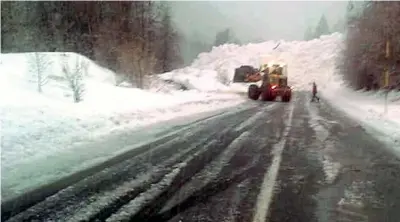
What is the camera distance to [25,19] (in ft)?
144

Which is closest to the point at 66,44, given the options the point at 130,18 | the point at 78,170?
the point at 130,18

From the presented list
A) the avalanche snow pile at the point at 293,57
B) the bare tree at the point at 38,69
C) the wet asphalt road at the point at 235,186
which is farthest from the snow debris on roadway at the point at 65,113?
the avalanche snow pile at the point at 293,57

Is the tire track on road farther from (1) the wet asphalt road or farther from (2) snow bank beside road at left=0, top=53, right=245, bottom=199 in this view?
(2) snow bank beside road at left=0, top=53, right=245, bottom=199

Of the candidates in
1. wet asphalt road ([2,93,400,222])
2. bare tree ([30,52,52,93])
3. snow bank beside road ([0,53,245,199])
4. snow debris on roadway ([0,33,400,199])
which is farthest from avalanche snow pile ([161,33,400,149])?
wet asphalt road ([2,93,400,222])

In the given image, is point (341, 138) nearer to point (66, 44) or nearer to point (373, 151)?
point (373, 151)

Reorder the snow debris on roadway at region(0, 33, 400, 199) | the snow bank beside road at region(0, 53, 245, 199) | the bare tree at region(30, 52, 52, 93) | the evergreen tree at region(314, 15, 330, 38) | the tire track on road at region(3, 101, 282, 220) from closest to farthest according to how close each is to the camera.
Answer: the tire track on road at region(3, 101, 282, 220), the snow bank beside road at region(0, 53, 245, 199), the snow debris on roadway at region(0, 33, 400, 199), the bare tree at region(30, 52, 52, 93), the evergreen tree at region(314, 15, 330, 38)

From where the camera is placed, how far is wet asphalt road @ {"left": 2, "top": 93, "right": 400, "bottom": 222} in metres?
5.35

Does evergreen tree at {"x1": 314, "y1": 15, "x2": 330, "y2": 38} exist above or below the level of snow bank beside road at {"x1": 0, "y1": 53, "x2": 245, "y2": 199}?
above

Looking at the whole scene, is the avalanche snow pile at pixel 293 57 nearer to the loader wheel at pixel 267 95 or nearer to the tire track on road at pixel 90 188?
the loader wheel at pixel 267 95

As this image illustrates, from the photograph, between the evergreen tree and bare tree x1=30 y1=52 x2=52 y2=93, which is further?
the evergreen tree

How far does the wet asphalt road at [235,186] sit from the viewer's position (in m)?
5.35

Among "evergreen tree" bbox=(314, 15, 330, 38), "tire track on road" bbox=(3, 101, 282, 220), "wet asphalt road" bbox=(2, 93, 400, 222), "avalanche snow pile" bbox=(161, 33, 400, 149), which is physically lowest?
"wet asphalt road" bbox=(2, 93, 400, 222)

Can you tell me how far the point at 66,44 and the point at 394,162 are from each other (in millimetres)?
39980

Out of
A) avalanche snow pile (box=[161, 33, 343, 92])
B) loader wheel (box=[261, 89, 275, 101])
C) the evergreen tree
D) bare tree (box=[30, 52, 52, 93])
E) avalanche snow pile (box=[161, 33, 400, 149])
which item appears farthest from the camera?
the evergreen tree
